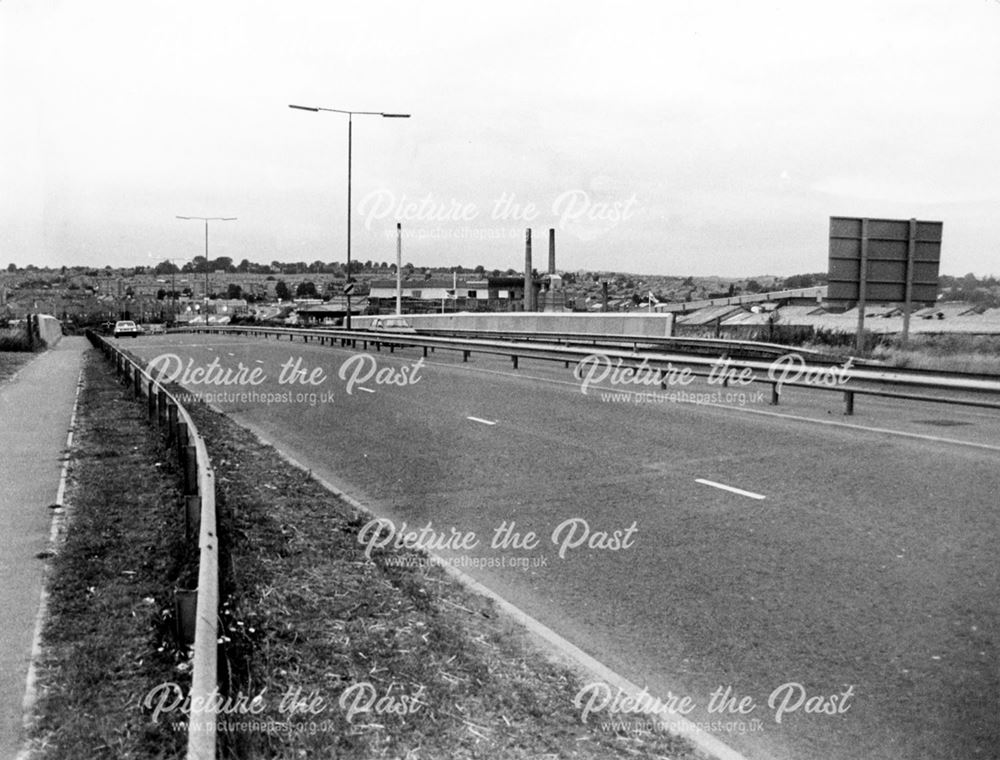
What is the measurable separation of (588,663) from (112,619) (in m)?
2.81

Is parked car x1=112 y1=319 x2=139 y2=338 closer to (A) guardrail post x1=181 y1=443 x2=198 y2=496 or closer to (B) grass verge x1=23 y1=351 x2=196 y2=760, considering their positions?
(B) grass verge x1=23 y1=351 x2=196 y2=760

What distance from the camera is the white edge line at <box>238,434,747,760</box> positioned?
431cm

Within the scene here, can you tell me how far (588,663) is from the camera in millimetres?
5211

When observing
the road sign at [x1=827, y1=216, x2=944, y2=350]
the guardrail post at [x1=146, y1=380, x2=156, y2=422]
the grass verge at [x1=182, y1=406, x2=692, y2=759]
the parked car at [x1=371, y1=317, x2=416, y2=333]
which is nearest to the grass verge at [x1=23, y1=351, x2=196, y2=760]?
the grass verge at [x1=182, y1=406, x2=692, y2=759]

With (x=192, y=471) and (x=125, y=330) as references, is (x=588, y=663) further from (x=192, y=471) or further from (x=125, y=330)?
(x=125, y=330)

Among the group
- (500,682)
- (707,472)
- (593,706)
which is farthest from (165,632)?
(707,472)

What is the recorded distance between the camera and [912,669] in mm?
5160

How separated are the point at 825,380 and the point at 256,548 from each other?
12.4m

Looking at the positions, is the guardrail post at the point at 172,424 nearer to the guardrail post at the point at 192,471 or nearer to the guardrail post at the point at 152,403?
the guardrail post at the point at 152,403

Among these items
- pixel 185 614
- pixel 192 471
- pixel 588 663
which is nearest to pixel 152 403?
pixel 192 471

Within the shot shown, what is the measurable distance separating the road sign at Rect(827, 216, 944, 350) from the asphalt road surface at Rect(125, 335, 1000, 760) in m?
9.73

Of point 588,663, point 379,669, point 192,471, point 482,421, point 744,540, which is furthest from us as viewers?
point 482,421

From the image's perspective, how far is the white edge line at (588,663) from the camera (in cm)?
431

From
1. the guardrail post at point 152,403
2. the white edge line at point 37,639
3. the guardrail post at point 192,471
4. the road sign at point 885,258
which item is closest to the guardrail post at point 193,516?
the guardrail post at point 192,471
